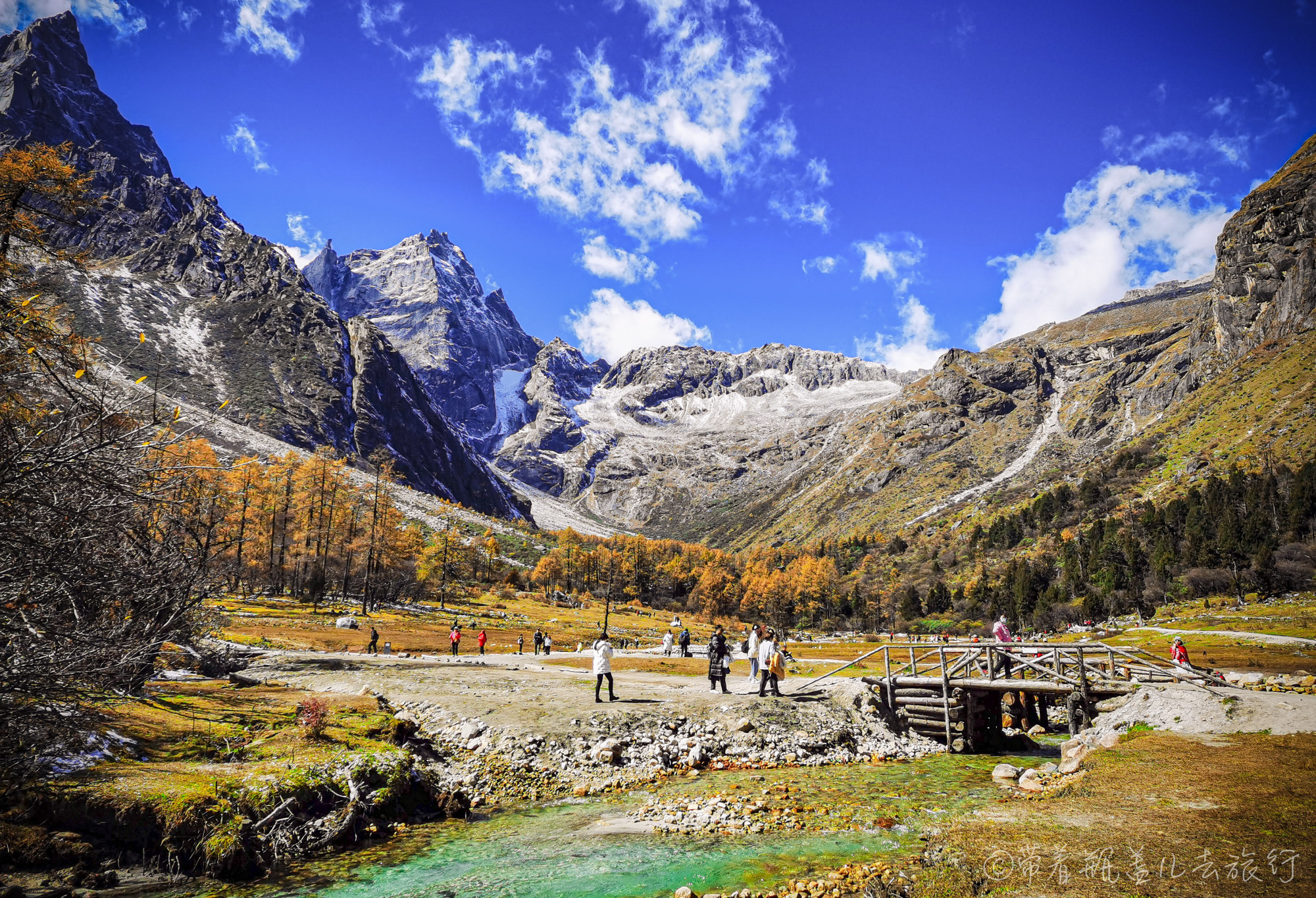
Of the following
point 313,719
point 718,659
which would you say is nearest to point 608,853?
point 313,719

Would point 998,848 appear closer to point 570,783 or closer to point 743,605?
point 570,783

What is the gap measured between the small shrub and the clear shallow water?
503 centimetres

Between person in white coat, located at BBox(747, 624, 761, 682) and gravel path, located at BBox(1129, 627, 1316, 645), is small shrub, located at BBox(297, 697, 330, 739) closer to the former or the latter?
person in white coat, located at BBox(747, 624, 761, 682)

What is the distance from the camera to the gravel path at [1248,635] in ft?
171

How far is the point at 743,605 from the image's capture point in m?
143

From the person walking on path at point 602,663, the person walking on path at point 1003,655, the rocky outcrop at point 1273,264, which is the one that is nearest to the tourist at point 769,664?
the person walking on path at point 602,663

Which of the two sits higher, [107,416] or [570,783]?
[107,416]

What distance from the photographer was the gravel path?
5203 cm

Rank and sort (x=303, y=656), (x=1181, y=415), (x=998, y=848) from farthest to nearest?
(x=1181, y=415), (x=303, y=656), (x=998, y=848)

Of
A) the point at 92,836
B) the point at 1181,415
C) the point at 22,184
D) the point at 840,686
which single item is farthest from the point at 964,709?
the point at 1181,415

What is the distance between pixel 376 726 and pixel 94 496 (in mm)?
13790

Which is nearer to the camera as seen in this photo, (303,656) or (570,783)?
(570,783)

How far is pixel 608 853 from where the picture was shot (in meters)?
13.4

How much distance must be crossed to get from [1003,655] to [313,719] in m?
28.7
